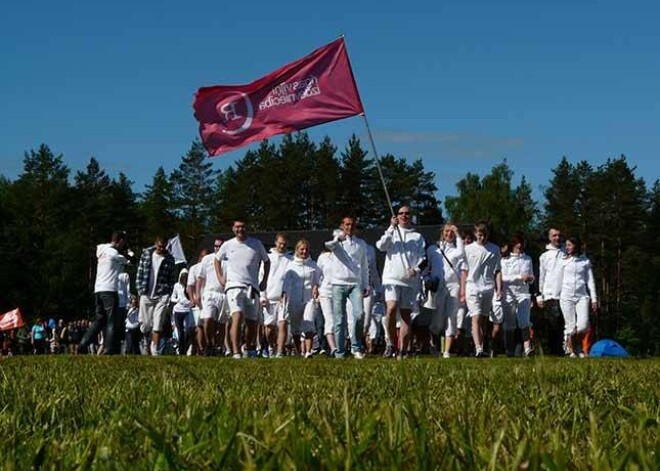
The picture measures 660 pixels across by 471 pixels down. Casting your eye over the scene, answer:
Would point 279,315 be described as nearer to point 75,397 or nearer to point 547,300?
point 547,300

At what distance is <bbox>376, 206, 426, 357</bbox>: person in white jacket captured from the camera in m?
16.5

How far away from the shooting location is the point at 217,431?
315 cm

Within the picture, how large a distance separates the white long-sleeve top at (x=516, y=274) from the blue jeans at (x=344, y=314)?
4.84 metres

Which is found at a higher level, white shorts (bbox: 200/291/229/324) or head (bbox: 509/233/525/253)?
head (bbox: 509/233/525/253)

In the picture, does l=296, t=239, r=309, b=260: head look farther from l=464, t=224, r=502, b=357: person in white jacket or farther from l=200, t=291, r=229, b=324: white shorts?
l=464, t=224, r=502, b=357: person in white jacket

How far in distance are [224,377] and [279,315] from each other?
1313cm

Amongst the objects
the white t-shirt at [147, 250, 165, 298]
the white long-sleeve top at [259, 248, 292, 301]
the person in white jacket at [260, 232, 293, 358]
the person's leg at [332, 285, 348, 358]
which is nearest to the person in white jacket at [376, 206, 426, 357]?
the person's leg at [332, 285, 348, 358]

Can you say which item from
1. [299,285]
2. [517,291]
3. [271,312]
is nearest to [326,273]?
[299,285]

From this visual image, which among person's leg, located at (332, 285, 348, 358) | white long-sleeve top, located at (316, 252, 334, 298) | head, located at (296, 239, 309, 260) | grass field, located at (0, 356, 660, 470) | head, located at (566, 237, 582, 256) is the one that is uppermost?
head, located at (296, 239, 309, 260)

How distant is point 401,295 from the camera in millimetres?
16516

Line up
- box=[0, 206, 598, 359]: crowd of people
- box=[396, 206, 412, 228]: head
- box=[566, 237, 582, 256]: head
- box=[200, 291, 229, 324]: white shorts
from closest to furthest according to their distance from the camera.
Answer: box=[396, 206, 412, 228]: head
box=[0, 206, 598, 359]: crowd of people
box=[566, 237, 582, 256]: head
box=[200, 291, 229, 324]: white shorts

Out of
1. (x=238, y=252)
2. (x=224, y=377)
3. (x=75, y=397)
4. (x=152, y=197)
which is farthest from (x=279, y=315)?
(x=152, y=197)

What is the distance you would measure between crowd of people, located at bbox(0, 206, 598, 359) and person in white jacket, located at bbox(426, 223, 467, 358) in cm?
2

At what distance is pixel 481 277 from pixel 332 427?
15.9 metres
